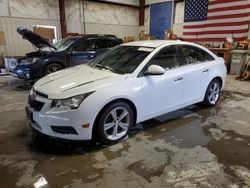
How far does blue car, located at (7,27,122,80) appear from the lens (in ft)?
18.5

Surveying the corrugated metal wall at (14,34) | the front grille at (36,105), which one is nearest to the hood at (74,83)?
the front grille at (36,105)

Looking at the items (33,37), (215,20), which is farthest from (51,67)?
(215,20)

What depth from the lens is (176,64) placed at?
133 inches

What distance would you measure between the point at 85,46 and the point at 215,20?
20.3ft

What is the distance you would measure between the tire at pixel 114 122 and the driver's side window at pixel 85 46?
4084 millimetres

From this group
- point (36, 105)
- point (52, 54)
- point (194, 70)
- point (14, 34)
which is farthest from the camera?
point (14, 34)

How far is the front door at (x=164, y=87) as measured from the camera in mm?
2980

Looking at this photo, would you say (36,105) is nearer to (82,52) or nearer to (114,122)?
(114,122)

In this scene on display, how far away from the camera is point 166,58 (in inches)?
130

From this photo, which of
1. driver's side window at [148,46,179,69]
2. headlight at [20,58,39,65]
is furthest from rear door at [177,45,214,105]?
headlight at [20,58,39,65]

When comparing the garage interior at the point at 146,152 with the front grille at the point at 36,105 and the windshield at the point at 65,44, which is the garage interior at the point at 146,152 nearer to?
the front grille at the point at 36,105

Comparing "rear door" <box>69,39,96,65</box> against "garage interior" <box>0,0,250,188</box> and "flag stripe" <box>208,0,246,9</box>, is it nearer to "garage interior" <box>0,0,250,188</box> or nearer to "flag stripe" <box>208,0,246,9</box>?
"garage interior" <box>0,0,250,188</box>

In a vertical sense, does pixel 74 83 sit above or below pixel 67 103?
above

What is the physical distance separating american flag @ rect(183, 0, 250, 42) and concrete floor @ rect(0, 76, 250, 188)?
630 centimetres
